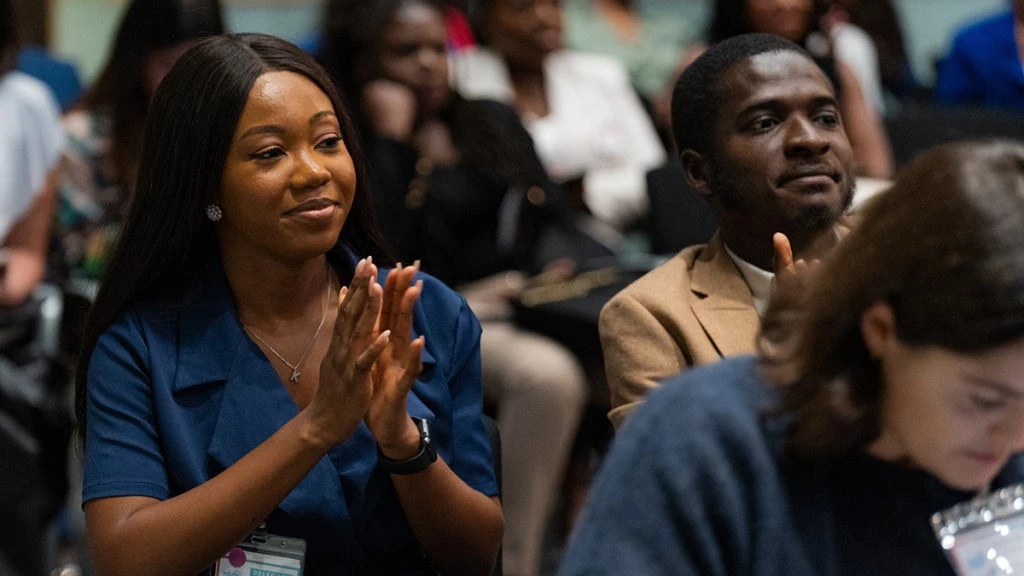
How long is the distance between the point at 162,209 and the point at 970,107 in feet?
10.4

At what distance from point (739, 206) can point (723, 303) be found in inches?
6.7

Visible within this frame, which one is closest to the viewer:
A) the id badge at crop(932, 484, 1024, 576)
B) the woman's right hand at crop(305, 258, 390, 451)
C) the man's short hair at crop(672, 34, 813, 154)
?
the id badge at crop(932, 484, 1024, 576)

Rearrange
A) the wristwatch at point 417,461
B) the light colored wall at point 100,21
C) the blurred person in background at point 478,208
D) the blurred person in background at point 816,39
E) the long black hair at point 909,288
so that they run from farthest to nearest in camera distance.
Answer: the light colored wall at point 100,21
the blurred person in background at point 816,39
the blurred person in background at point 478,208
the wristwatch at point 417,461
the long black hair at point 909,288

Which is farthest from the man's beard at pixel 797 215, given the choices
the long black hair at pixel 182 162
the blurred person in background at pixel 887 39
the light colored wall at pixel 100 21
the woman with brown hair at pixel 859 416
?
the light colored wall at pixel 100 21

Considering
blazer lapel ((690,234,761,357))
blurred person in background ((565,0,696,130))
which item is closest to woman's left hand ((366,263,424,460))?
blazer lapel ((690,234,761,357))

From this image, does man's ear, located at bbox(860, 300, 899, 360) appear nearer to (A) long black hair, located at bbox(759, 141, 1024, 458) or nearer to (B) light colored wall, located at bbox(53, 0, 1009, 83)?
(A) long black hair, located at bbox(759, 141, 1024, 458)

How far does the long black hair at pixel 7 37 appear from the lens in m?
3.89

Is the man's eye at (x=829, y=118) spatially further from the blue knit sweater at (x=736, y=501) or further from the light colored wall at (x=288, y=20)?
the light colored wall at (x=288, y=20)

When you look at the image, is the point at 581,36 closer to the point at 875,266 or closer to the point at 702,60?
the point at 702,60

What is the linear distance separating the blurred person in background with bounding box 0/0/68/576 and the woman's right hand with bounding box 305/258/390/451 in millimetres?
1559

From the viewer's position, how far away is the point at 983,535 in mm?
1514

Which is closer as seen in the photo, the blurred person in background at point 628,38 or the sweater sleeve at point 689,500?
the sweater sleeve at point 689,500

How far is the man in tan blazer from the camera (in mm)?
2359

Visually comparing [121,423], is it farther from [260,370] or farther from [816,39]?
[816,39]
